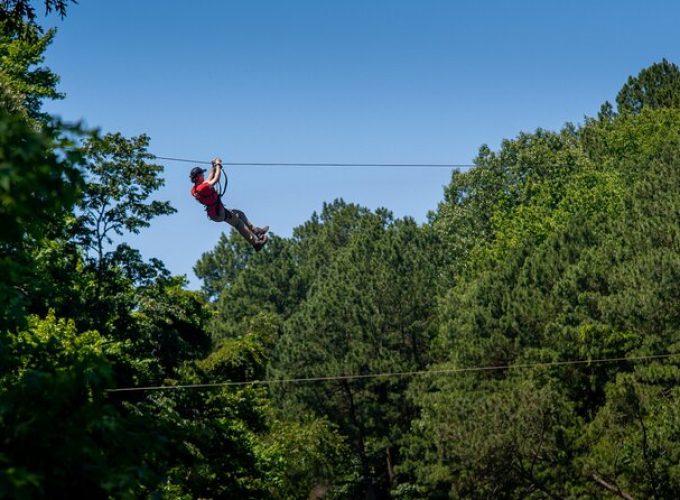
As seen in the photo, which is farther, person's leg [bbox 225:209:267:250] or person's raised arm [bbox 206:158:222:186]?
person's leg [bbox 225:209:267:250]

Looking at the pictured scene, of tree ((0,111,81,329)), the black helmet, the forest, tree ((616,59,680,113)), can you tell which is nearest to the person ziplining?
the black helmet

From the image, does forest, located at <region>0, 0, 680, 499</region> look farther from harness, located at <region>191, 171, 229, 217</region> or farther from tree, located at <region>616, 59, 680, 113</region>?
tree, located at <region>616, 59, 680, 113</region>

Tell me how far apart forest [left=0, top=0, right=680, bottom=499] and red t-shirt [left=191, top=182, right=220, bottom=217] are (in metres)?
2.21

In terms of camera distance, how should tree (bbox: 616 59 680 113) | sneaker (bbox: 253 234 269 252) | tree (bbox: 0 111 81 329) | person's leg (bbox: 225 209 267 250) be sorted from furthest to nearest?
tree (bbox: 616 59 680 113) < sneaker (bbox: 253 234 269 252) < person's leg (bbox: 225 209 267 250) < tree (bbox: 0 111 81 329)

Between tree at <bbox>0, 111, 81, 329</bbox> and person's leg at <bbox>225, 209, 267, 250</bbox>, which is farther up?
person's leg at <bbox>225, 209, 267, 250</bbox>

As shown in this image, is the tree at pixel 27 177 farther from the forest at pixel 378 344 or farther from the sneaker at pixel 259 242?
the sneaker at pixel 259 242

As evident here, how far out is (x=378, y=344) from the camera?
46.1 m

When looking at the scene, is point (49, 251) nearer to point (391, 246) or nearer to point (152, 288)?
point (152, 288)

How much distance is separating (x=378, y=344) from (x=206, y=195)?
97.6ft

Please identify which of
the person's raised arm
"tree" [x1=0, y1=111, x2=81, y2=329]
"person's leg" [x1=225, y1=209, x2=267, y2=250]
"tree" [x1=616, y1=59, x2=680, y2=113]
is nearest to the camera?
"tree" [x1=0, y1=111, x2=81, y2=329]

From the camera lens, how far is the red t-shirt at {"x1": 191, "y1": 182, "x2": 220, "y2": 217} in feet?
55.7

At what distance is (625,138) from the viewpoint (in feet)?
185

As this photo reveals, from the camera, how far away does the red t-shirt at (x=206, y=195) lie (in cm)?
1697

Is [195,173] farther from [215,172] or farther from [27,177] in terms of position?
[27,177]
